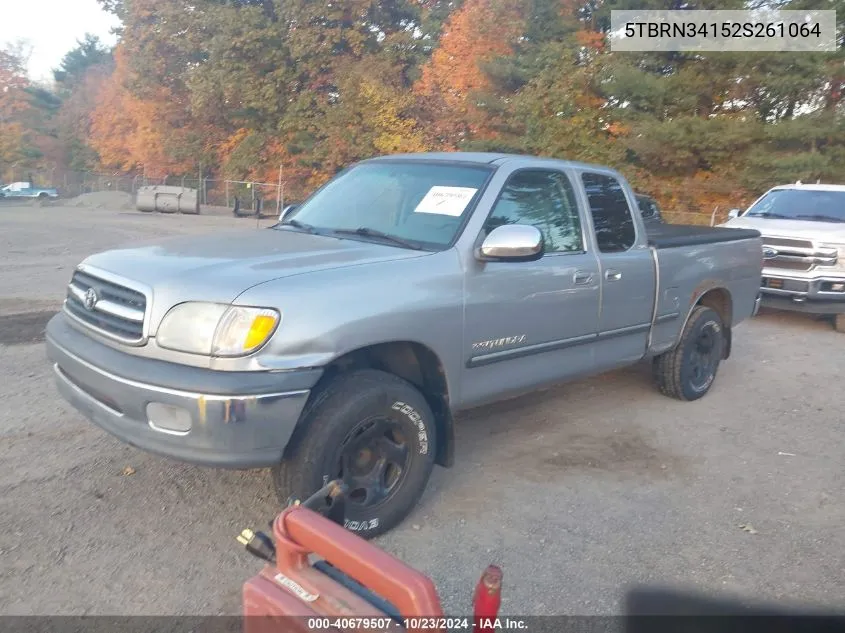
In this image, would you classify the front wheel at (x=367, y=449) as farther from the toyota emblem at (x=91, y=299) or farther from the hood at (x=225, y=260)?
the toyota emblem at (x=91, y=299)

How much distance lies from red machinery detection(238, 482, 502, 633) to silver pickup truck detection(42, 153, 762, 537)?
1025 millimetres

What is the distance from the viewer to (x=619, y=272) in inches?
197

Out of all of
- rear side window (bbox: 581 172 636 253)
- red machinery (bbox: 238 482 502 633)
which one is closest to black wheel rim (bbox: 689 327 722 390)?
rear side window (bbox: 581 172 636 253)

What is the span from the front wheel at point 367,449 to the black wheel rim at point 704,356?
3203 mm

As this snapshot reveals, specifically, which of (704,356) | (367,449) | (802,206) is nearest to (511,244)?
(367,449)

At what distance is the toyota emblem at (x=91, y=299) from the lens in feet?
12.0

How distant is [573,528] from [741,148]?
20.7 metres

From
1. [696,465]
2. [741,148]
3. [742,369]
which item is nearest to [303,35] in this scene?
[741,148]

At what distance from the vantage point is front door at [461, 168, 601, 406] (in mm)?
4043

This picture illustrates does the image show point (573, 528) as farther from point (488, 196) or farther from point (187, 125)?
point (187, 125)

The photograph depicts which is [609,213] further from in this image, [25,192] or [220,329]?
[25,192]

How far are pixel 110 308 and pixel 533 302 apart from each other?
2253 mm

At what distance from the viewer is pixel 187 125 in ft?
138

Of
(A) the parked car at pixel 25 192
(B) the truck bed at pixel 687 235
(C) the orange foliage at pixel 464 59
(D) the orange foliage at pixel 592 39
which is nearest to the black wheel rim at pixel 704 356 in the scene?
(B) the truck bed at pixel 687 235
